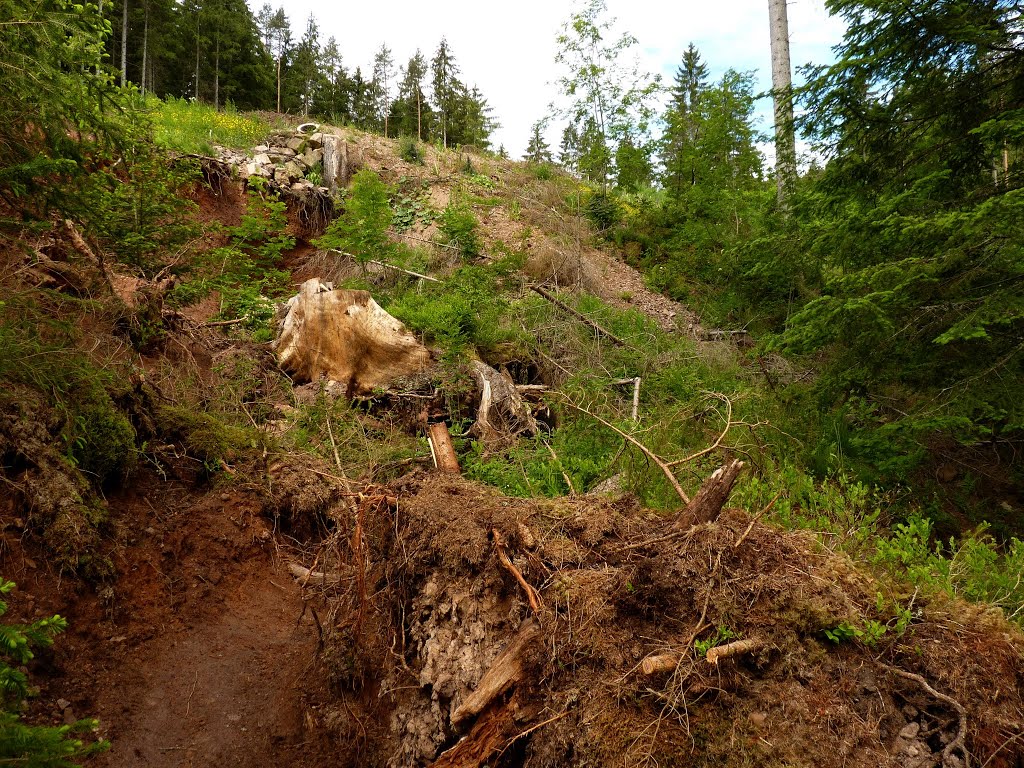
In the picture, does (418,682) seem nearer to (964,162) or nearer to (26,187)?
(26,187)

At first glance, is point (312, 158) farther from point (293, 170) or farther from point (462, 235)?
point (462, 235)

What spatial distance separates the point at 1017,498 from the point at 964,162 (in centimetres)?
325

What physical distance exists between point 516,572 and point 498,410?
4.69m

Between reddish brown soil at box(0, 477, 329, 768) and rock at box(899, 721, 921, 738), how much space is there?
3.20 meters

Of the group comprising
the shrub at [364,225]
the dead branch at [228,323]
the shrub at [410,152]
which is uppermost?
the shrub at [410,152]

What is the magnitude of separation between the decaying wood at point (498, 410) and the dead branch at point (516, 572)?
12.4 feet

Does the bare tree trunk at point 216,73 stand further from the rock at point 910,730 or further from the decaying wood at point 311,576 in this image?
the rock at point 910,730

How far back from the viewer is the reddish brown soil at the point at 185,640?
3.32 metres

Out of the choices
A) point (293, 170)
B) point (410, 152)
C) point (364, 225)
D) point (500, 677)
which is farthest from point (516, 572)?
point (410, 152)

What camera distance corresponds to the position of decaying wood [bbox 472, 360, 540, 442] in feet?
23.1

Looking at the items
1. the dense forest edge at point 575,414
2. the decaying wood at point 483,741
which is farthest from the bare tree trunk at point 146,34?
the decaying wood at point 483,741

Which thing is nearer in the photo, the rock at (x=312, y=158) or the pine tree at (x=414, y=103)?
the rock at (x=312, y=158)

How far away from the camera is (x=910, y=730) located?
188 cm

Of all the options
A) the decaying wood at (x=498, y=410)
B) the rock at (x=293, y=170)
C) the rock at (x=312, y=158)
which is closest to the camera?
the decaying wood at (x=498, y=410)
